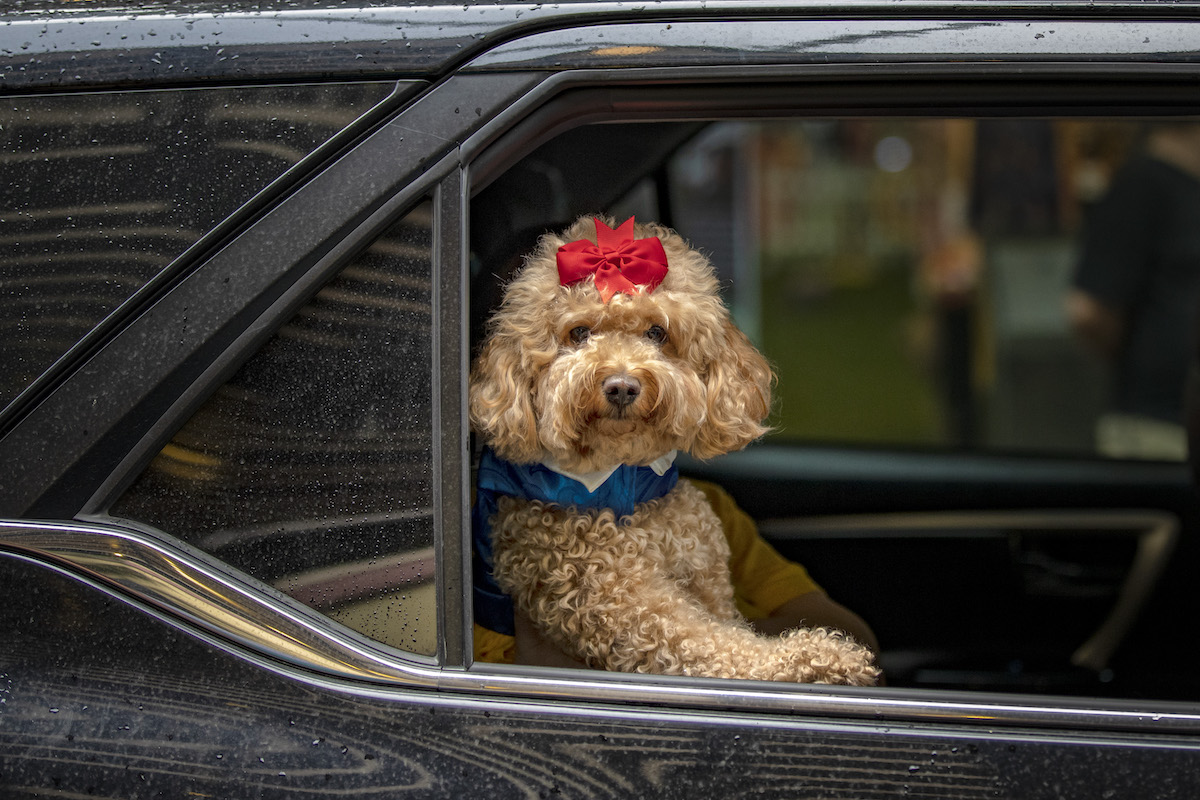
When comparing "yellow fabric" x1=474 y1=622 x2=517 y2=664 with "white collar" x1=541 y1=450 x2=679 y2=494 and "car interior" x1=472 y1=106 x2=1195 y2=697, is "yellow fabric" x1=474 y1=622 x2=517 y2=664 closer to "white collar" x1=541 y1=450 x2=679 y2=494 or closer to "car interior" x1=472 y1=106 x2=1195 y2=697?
"white collar" x1=541 y1=450 x2=679 y2=494

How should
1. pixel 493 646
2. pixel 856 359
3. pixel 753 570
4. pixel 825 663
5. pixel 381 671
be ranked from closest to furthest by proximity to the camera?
pixel 381 671 → pixel 825 663 → pixel 493 646 → pixel 753 570 → pixel 856 359

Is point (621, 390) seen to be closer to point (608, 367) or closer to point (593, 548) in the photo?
point (608, 367)

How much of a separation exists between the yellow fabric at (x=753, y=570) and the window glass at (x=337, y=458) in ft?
2.58

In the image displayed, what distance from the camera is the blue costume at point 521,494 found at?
1.48 m

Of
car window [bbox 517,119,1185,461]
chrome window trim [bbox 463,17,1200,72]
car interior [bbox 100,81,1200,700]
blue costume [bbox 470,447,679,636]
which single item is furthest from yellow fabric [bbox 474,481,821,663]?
car window [bbox 517,119,1185,461]

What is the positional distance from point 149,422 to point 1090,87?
118 centimetres

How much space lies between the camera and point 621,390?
1.40 metres

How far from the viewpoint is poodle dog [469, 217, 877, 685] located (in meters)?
1.41

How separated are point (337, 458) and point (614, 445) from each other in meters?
0.43

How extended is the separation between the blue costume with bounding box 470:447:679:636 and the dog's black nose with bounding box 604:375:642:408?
15 cm

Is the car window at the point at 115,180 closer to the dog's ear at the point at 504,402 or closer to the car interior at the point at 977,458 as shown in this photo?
the car interior at the point at 977,458

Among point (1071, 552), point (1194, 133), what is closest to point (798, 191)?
point (1194, 133)

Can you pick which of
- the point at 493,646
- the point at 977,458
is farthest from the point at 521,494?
the point at 977,458

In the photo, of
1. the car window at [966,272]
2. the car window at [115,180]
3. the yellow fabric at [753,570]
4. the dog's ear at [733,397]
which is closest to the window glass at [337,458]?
the car window at [115,180]
